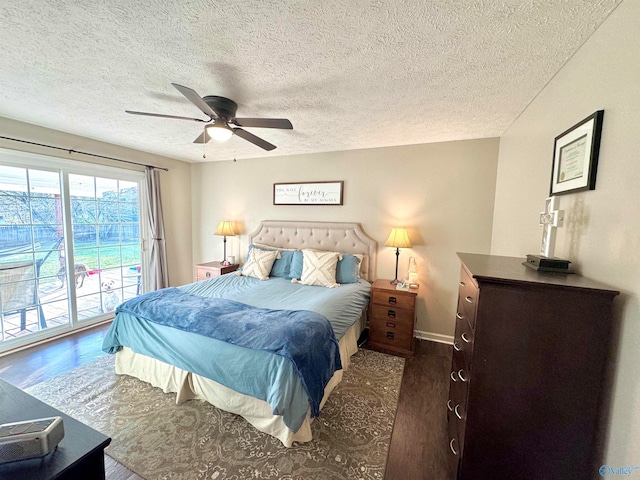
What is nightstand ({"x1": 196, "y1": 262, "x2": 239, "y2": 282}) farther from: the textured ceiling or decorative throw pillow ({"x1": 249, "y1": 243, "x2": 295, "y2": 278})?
the textured ceiling

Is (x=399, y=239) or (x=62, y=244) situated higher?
(x=399, y=239)

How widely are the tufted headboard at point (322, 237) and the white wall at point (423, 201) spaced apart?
0.12 metres

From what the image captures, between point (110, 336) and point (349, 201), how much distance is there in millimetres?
2952

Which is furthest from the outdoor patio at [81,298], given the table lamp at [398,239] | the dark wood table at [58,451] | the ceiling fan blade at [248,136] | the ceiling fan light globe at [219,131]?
the table lamp at [398,239]

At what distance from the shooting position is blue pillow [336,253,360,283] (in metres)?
3.10

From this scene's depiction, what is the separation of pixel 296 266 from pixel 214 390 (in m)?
1.72

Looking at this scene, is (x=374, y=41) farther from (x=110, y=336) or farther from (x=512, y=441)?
(x=110, y=336)

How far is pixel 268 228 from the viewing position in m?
3.92

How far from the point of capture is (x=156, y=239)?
152 inches

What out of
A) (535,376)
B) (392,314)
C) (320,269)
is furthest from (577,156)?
(320,269)

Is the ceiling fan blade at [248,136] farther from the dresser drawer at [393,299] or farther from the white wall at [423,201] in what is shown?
the dresser drawer at [393,299]

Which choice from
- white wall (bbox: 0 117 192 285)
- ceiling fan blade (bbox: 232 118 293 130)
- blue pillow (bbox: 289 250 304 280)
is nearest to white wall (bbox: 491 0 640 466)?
ceiling fan blade (bbox: 232 118 293 130)

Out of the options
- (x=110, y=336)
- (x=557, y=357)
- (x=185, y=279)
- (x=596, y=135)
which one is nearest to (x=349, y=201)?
(x=596, y=135)

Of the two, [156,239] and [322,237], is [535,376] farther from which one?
Result: [156,239]
